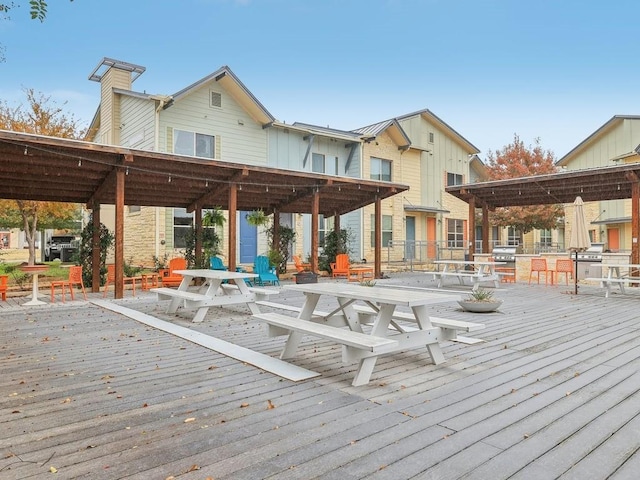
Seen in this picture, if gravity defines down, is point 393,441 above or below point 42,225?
below

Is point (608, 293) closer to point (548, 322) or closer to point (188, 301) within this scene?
point (548, 322)

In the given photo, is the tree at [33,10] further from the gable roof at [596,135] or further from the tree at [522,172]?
the gable roof at [596,135]

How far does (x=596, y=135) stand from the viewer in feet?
75.1

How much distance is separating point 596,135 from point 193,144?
19629mm

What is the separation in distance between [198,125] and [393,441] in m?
14.7

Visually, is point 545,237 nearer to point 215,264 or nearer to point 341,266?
point 341,266

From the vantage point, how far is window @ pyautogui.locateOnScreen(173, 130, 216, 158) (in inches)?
603

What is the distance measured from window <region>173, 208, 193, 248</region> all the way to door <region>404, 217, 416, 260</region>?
10390 millimetres

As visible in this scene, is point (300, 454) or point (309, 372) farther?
point (309, 372)

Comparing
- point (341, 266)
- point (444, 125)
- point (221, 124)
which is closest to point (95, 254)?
point (221, 124)

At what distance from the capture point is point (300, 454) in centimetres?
247

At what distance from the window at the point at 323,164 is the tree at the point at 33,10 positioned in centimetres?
1587

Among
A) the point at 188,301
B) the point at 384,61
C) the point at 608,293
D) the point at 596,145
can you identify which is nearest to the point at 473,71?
the point at 384,61

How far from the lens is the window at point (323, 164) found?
62.2 ft
